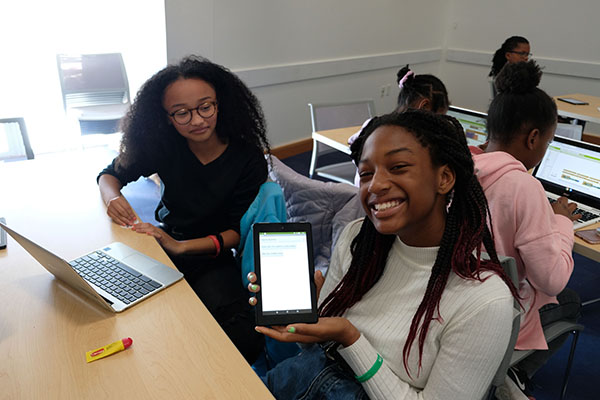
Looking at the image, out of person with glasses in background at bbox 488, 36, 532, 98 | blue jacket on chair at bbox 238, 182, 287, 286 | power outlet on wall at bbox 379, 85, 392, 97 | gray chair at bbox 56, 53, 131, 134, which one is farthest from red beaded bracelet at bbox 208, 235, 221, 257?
power outlet on wall at bbox 379, 85, 392, 97

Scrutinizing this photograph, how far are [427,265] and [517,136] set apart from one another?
2.56 ft

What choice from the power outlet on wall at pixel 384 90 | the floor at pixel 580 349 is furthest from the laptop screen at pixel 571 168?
the power outlet on wall at pixel 384 90

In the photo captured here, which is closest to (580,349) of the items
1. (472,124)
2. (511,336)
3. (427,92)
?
(472,124)

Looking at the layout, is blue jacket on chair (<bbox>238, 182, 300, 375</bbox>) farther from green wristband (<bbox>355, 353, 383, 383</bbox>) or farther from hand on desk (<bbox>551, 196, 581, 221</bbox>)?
hand on desk (<bbox>551, 196, 581, 221</bbox>)

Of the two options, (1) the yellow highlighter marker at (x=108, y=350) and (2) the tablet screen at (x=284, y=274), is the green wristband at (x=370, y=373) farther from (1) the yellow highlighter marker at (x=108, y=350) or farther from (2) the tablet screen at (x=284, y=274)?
(1) the yellow highlighter marker at (x=108, y=350)

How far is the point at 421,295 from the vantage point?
103cm

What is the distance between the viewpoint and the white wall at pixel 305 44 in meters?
3.51

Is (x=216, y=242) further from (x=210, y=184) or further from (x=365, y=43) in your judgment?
(x=365, y=43)

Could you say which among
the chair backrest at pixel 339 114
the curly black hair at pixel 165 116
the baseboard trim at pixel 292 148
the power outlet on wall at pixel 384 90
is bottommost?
the baseboard trim at pixel 292 148

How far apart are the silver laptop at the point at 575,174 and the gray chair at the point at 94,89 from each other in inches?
121

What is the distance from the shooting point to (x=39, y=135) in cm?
443

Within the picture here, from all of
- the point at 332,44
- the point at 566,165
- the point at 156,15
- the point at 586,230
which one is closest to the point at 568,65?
the point at 332,44

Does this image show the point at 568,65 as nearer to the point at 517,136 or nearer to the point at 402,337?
the point at 517,136

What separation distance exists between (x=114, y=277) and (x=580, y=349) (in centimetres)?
213
